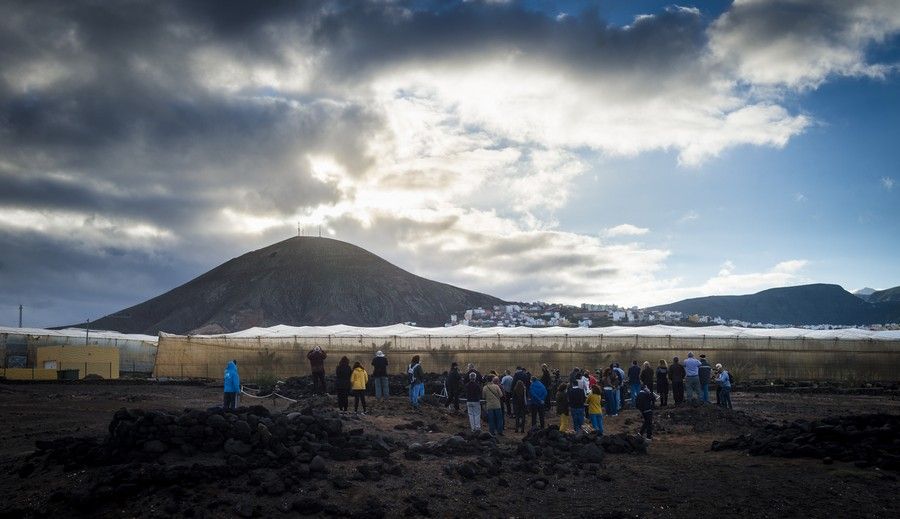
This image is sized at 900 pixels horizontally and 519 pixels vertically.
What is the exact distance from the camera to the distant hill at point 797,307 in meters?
178

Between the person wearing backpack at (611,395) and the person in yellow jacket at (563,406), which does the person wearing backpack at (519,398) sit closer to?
the person in yellow jacket at (563,406)

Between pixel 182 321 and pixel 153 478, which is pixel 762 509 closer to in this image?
pixel 153 478

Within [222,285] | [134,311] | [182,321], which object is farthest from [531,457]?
[134,311]

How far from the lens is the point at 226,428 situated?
15.1 meters

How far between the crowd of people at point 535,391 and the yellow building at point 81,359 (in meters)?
29.0

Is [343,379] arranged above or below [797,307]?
below

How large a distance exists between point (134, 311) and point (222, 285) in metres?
21.2

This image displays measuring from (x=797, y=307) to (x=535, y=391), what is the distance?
186 metres

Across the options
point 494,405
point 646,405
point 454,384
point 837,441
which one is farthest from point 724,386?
point 494,405

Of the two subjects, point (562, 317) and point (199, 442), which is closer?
point (199, 442)

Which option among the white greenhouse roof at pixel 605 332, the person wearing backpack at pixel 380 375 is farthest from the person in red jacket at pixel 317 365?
the white greenhouse roof at pixel 605 332

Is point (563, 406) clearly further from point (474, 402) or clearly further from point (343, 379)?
point (343, 379)

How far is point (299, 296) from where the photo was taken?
5517 inches

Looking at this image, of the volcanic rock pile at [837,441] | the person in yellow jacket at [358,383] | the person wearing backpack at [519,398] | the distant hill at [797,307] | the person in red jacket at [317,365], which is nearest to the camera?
the volcanic rock pile at [837,441]
